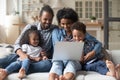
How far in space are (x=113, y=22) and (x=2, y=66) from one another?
1.96 m

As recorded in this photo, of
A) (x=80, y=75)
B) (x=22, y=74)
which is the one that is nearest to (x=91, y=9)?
(x=80, y=75)

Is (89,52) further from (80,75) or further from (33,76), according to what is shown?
(33,76)

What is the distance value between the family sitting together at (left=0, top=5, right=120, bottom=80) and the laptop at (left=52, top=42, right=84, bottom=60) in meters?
0.04

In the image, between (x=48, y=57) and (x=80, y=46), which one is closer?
(x=80, y=46)

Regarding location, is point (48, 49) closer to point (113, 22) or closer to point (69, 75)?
point (69, 75)

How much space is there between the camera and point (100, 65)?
7.53ft

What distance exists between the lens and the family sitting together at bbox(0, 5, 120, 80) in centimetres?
215

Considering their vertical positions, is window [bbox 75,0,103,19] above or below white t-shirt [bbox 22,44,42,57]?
above

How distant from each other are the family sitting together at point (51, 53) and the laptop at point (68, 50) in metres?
0.04

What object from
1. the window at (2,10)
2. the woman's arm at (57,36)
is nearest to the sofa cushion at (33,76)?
the woman's arm at (57,36)

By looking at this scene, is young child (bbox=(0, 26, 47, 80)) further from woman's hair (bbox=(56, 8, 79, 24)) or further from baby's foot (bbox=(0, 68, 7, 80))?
woman's hair (bbox=(56, 8, 79, 24))

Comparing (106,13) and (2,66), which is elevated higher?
(106,13)

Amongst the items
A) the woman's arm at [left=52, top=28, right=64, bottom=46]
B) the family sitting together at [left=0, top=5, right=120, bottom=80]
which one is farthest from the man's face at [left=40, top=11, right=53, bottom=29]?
the woman's arm at [left=52, top=28, right=64, bottom=46]

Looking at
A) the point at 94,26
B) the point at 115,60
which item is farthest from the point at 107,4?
the point at 94,26
